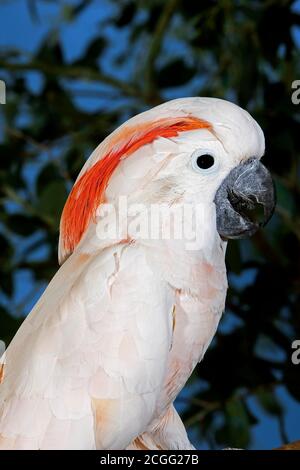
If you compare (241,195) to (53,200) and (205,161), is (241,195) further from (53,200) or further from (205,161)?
(53,200)

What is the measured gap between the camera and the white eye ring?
2.92 ft

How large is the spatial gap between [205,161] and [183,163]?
1.2 inches

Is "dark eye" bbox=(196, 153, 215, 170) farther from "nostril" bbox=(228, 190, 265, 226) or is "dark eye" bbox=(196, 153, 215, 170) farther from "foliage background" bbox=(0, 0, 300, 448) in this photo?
"foliage background" bbox=(0, 0, 300, 448)

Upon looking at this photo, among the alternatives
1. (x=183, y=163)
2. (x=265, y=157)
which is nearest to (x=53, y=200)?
(x=265, y=157)

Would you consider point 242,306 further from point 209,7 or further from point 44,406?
point 44,406

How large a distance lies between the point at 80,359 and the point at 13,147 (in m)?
1.01

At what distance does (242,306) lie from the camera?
164cm

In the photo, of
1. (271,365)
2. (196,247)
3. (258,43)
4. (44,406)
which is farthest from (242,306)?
(44,406)

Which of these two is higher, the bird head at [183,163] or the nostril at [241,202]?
the bird head at [183,163]

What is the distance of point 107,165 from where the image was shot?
91cm

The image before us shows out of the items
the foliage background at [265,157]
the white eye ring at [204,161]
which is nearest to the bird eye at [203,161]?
the white eye ring at [204,161]

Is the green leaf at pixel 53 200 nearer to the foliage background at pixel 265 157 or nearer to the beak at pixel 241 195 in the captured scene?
the foliage background at pixel 265 157

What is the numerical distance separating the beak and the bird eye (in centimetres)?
4

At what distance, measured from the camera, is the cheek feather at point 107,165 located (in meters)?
0.89
